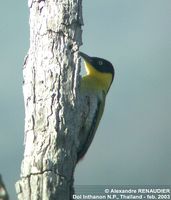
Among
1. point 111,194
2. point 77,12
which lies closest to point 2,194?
point 77,12

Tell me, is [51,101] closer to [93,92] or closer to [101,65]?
[93,92]

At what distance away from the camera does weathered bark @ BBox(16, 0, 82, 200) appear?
139 inches

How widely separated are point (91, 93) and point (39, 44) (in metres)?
1.64

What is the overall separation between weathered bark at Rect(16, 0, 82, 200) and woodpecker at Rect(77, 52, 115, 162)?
90 cm

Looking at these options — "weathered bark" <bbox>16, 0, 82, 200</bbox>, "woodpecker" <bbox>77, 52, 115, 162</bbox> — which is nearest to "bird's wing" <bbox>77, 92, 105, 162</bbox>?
"woodpecker" <bbox>77, 52, 115, 162</bbox>

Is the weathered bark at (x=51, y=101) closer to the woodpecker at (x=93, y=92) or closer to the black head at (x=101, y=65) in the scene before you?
the woodpecker at (x=93, y=92)

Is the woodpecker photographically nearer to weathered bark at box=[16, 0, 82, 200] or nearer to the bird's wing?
the bird's wing

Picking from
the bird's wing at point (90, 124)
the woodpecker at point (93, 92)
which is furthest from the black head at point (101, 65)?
the bird's wing at point (90, 124)

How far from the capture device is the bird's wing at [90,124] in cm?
496

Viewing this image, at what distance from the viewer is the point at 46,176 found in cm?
350

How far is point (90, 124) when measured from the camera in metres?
5.07

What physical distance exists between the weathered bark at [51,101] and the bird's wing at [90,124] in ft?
3.73

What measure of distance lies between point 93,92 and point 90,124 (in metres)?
0.51

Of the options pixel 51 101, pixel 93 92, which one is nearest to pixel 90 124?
pixel 93 92
